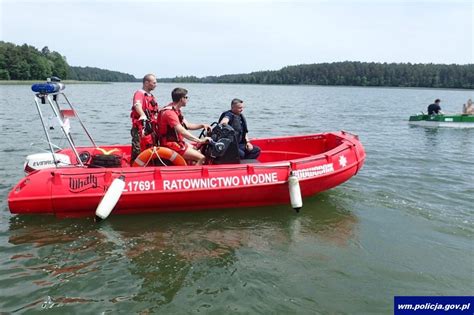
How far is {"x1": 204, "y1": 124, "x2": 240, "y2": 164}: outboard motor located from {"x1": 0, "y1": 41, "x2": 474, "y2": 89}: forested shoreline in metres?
69.4

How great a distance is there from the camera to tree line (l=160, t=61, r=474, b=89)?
87438 millimetres

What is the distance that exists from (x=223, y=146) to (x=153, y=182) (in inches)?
50.1

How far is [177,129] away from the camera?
5.88 meters

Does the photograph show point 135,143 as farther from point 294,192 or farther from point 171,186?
point 294,192

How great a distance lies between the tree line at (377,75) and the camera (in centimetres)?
8744

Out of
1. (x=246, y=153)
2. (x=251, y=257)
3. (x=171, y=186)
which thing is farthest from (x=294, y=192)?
(x=171, y=186)

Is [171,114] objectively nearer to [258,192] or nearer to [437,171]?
[258,192]

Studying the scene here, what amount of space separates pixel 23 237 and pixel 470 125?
721 inches

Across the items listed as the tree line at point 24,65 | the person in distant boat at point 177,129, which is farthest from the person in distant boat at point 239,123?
the tree line at point 24,65

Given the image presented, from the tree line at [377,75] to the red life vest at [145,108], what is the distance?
93382 mm

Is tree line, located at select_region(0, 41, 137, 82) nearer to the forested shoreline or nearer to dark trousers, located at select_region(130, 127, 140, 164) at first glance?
the forested shoreline

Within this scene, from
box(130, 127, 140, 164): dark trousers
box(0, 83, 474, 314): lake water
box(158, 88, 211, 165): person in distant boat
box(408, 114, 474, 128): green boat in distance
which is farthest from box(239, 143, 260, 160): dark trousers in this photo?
box(408, 114, 474, 128): green boat in distance

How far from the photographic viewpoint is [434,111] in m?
18.5

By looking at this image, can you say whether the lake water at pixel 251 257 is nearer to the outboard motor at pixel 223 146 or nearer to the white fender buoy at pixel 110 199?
the white fender buoy at pixel 110 199
